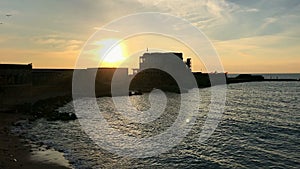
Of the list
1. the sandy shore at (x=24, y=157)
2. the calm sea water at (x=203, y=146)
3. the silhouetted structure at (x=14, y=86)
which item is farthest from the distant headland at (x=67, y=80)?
the sandy shore at (x=24, y=157)

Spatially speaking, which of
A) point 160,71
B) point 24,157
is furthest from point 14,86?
point 160,71

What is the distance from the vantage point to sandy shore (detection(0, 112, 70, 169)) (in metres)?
21.6

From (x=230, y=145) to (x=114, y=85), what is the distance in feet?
369

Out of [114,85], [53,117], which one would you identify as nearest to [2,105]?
[53,117]

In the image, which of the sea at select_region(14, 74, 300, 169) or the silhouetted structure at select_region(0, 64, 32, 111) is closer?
the sea at select_region(14, 74, 300, 169)

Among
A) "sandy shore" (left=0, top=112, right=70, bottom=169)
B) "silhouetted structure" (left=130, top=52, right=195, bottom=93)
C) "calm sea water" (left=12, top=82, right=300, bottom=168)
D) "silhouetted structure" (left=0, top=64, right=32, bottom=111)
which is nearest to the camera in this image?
"sandy shore" (left=0, top=112, right=70, bottom=169)

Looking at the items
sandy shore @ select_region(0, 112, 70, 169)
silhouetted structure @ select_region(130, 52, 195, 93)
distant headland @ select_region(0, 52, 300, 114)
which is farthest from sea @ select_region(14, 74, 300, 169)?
silhouetted structure @ select_region(130, 52, 195, 93)

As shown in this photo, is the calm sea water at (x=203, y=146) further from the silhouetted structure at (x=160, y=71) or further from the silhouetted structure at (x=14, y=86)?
the silhouetted structure at (x=160, y=71)

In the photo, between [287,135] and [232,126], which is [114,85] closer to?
[232,126]

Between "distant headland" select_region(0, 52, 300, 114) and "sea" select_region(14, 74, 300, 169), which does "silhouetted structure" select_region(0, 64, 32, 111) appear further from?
"sea" select_region(14, 74, 300, 169)

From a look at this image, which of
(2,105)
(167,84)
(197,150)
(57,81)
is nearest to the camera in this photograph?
(197,150)

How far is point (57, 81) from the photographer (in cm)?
11212

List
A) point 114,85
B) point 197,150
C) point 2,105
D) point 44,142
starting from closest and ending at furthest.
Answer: point 197,150 → point 44,142 → point 2,105 → point 114,85

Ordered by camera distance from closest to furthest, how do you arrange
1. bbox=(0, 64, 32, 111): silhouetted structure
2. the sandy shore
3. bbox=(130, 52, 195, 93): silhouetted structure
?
the sandy shore
bbox=(0, 64, 32, 111): silhouetted structure
bbox=(130, 52, 195, 93): silhouetted structure
